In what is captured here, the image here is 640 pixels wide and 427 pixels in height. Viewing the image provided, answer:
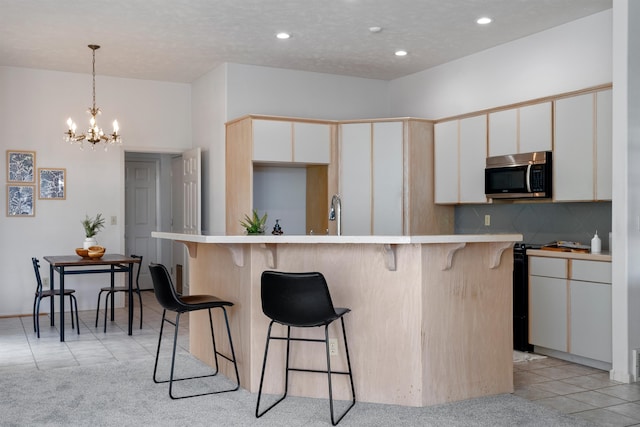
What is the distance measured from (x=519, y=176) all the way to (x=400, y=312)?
2.38 m

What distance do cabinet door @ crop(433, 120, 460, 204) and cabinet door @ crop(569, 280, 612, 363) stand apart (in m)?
1.94

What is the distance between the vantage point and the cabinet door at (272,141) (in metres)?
6.70

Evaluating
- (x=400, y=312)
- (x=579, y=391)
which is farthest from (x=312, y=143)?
(x=579, y=391)

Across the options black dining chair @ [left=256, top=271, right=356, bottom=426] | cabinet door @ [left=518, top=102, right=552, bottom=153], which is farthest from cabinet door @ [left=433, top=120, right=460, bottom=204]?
black dining chair @ [left=256, top=271, right=356, bottom=426]

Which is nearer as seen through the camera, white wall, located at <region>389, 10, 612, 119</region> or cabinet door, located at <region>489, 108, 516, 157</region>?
white wall, located at <region>389, 10, 612, 119</region>

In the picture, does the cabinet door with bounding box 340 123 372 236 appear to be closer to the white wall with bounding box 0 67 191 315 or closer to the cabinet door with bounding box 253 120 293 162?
the cabinet door with bounding box 253 120 293 162

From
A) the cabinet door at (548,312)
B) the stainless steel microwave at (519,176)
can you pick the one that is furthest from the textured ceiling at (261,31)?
the cabinet door at (548,312)

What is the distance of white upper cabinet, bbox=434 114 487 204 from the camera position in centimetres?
623

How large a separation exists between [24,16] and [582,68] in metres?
4.75

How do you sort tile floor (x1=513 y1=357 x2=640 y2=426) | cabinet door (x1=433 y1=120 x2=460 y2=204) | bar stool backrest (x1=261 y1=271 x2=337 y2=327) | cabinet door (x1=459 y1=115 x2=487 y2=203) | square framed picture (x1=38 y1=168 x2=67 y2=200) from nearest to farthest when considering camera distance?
1. bar stool backrest (x1=261 y1=271 x2=337 y2=327)
2. tile floor (x1=513 y1=357 x2=640 y2=426)
3. cabinet door (x1=459 y1=115 x2=487 y2=203)
4. cabinet door (x1=433 y1=120 x2=460 y2=204)
5. square framed picture (x1=38 y1=168 x2=67 y2=200)

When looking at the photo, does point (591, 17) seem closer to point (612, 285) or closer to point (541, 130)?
point (541, 130)

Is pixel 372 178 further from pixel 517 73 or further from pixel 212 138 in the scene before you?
pixel 212 138

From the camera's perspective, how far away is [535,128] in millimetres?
5602

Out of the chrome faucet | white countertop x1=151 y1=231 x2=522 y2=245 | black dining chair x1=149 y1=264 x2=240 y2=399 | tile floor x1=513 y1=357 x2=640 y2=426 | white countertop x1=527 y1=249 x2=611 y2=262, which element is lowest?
tile floor x1=513 y1=357 x2=640 y2=426
